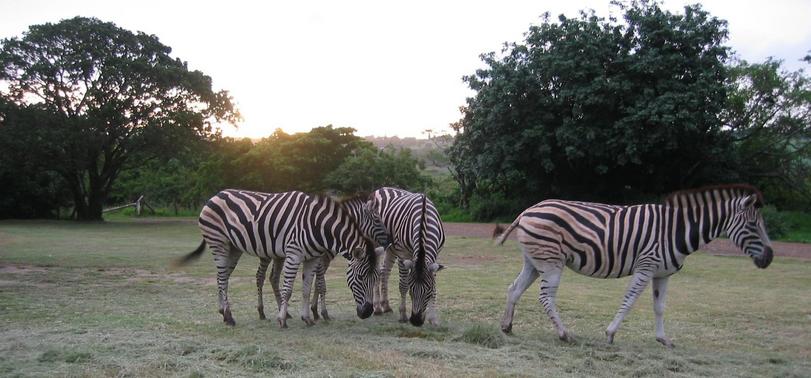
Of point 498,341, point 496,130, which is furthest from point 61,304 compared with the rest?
point 496,130

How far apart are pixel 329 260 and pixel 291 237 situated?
1.33 meters

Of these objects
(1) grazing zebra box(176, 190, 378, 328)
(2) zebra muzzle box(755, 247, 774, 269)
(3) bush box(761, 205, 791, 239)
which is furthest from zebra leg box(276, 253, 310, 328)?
(3) bush box(761, 205, 791, 239)

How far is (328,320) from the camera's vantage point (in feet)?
29.6

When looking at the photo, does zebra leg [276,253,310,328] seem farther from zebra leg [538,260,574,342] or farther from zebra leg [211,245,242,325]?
zebra leg [538,260,574,342]

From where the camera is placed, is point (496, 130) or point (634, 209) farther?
point (496, 130)

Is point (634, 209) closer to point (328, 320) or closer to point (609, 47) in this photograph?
point (328, 320)

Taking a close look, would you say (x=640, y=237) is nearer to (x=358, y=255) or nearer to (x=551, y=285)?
(x=551, y=285)

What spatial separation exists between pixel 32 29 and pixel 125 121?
698 cm

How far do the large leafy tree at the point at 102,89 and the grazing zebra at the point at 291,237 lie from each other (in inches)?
1115

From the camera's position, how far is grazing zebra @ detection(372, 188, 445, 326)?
836 cm

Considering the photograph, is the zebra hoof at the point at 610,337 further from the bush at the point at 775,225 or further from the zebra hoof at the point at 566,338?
the bush at the point at 775,225

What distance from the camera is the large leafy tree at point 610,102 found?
84.0ft

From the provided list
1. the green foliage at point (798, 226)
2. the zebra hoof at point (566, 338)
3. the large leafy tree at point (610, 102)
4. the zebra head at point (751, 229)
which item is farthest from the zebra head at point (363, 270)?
the green foliage at point (798, 226)

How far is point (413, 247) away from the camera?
8.92 meters
